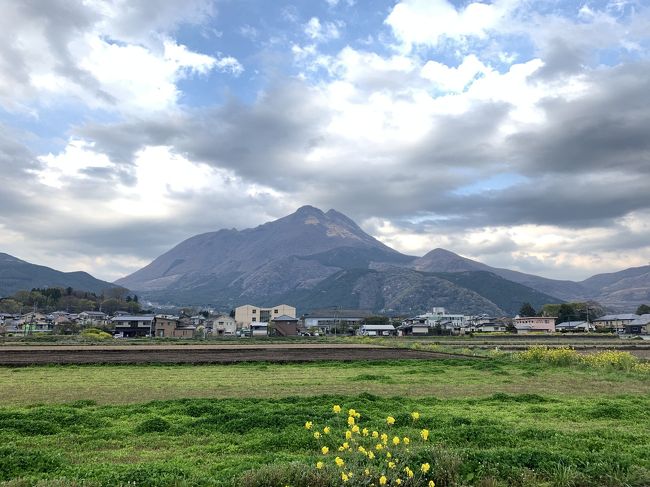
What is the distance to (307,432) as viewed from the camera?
43.5 ft

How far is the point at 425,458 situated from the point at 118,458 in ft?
24.5

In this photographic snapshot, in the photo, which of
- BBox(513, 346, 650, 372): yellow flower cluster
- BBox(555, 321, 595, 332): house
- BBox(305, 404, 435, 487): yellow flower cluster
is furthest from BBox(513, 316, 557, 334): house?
BBox(305, 404, 435, 487): yellow flower cluster

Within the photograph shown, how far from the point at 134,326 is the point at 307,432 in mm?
132199

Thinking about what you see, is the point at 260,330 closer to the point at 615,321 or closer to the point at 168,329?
the point at 168,329

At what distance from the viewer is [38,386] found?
25141mm

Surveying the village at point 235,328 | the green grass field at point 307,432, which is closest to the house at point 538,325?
the village at point 235,328

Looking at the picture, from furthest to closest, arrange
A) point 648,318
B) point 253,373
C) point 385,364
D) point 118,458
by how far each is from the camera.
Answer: point 648,318, point 385,364, point 253,373, point 118,458

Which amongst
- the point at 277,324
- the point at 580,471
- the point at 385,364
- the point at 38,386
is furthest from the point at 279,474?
the point at 277,324

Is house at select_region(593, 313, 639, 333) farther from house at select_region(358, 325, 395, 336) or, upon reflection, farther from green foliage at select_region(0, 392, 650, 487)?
green foliage at select_region(0, 392, 650, 487)

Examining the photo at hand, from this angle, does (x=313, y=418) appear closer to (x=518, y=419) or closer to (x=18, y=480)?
(x=518, y=419)

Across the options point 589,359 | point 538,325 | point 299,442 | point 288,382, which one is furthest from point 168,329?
point 299,442

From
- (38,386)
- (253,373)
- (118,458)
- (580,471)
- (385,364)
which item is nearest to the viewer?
(580,471)

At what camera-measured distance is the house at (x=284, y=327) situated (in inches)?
5556

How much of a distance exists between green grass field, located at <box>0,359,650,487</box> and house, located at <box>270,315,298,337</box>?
115m
